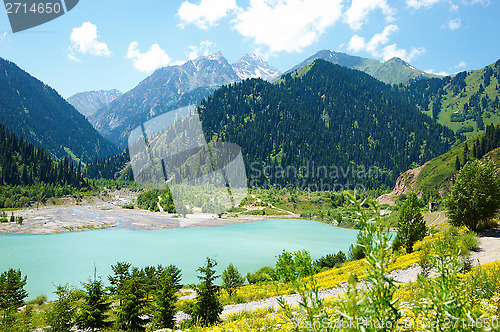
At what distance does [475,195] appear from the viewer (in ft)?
68.5

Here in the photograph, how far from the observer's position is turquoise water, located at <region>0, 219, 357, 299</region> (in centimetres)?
4122

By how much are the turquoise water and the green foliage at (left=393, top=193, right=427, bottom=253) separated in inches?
1019

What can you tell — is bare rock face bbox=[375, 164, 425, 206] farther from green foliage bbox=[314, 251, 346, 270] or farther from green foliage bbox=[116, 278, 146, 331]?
green foliage bbox=[116, 278, 146, 331]

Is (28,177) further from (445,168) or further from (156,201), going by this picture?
(445,168)

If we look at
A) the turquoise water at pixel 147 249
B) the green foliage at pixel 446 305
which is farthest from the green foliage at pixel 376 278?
the turquoise water at pixel 147 249

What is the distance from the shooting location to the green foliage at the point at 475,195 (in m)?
20.9

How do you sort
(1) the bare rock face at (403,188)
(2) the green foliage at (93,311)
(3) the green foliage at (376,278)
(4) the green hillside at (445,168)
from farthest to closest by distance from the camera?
1. (1) the bare rock face at (403,188)
2. (4) the green hillside at (445,168)
3. (2) the green foliage at (93,311)
4. (3) the green foliage at (376,278)

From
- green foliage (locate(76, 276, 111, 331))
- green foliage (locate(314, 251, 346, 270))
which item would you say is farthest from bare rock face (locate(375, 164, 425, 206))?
green foliage (locate(76, 276, 111, 331))

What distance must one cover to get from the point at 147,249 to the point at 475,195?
55.1m

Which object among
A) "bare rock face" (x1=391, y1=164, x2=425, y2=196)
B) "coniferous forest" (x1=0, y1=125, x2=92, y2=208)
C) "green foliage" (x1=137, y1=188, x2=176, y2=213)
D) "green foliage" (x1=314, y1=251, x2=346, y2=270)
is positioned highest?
"coniferous forest" (x1=0, y1=125, x2=92, y2=208)

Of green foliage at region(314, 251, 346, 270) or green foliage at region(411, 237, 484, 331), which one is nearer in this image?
green foliage at region(411, 237, 484, 331)

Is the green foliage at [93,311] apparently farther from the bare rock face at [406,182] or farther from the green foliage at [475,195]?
the bare rock face at [406,182]

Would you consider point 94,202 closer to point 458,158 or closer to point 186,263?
point 186,263

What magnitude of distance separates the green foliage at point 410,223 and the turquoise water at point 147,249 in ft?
84.9
